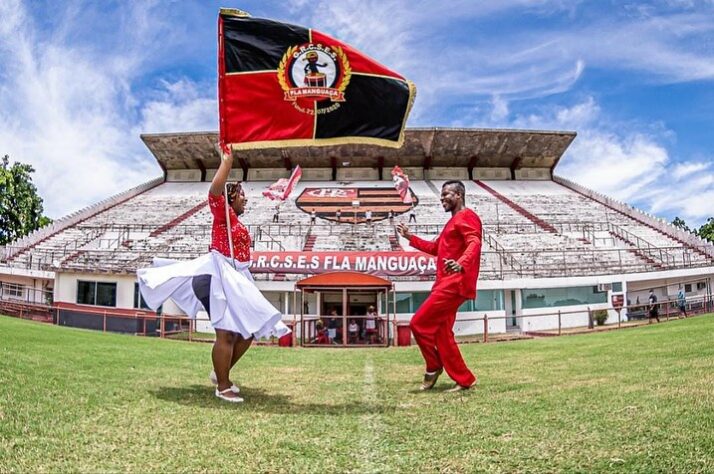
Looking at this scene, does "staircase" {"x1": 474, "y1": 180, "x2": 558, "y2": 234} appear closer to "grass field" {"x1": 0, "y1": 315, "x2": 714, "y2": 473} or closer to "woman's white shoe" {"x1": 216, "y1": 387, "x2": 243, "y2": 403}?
"grass field" {"x1": 0, "y1": 315, "x2": 714, "y2": 473}

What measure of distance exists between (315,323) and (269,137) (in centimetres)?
1384

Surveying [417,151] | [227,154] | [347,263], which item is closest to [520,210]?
[417,151]

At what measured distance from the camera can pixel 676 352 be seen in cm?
638

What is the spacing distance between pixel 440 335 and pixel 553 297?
1942 centimetres

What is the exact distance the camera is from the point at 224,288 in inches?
167

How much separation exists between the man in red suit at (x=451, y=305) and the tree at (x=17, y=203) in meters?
42.4

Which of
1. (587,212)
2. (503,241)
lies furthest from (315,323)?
(587,212)

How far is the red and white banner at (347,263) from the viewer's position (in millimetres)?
20094

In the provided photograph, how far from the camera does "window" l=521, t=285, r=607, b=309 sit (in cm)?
2252

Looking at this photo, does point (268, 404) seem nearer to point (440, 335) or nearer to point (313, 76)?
point (440, 335)

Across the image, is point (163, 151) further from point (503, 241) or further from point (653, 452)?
point (653, 452)

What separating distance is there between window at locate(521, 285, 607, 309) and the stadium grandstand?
0.06 meters

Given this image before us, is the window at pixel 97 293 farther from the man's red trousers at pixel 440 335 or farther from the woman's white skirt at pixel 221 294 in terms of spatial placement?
the man's red trousers at pixel 440 335

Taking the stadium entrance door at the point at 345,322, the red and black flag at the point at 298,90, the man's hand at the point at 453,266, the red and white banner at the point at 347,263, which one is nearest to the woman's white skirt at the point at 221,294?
the red and black flag at the point at 298,90
